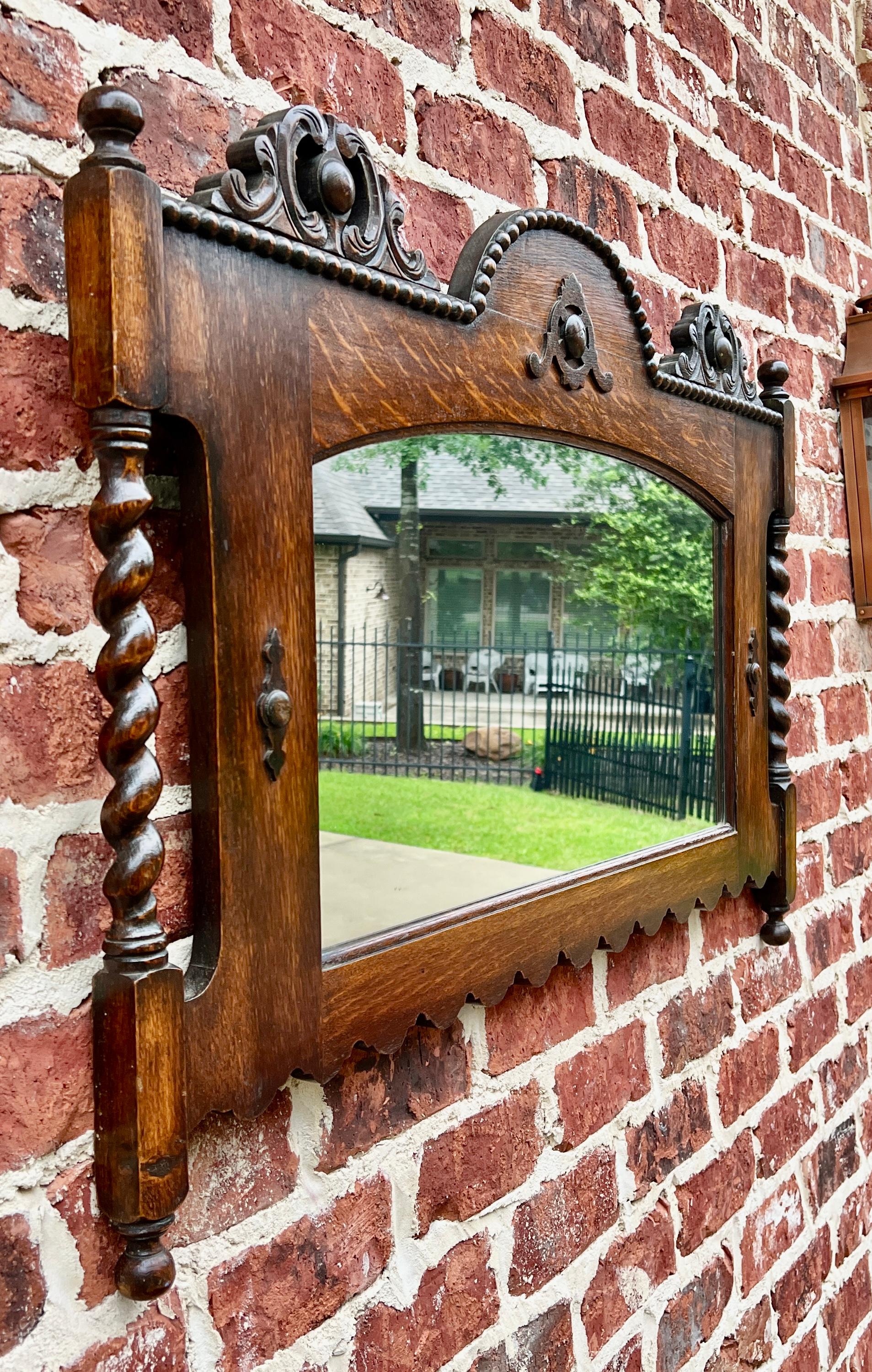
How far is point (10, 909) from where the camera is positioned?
30.6 inches

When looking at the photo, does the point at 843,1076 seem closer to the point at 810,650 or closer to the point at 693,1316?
the point at 693,1316

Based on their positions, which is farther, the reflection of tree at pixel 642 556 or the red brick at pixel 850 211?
the red brick at pixel 850 211

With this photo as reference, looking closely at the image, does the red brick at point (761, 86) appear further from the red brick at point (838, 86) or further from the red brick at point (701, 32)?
the red brick at point (838, 86)

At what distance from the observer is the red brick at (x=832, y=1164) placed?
203 centimetres

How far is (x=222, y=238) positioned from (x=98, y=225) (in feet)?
0.40

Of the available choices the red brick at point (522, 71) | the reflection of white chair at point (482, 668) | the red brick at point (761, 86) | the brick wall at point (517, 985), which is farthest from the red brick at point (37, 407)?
the red brick at point (761, 86)

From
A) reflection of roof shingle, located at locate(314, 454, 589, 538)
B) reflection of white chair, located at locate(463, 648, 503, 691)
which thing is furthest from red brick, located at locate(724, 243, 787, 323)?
reflection of white chair, located at locate(463, 648, 503, 691)

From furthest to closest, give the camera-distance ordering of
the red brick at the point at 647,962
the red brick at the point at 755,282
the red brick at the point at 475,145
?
the red brick at the point at 755,282 → the red brick at the point at 647,962 → the red brick at the point at 475,145

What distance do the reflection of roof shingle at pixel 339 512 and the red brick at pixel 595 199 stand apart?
1.94 feet

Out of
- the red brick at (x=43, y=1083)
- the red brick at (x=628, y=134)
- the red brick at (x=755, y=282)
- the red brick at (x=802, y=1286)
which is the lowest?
the red brick at (x=802, y=1286)

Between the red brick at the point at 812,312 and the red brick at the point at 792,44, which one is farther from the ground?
the red brick at the point at 792,44

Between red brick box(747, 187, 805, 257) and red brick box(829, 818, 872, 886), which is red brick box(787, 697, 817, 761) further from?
red brick box(747, 187, 805, 257)

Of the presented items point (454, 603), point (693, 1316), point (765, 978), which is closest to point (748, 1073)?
point (765, 978)

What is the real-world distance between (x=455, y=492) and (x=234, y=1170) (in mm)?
678
